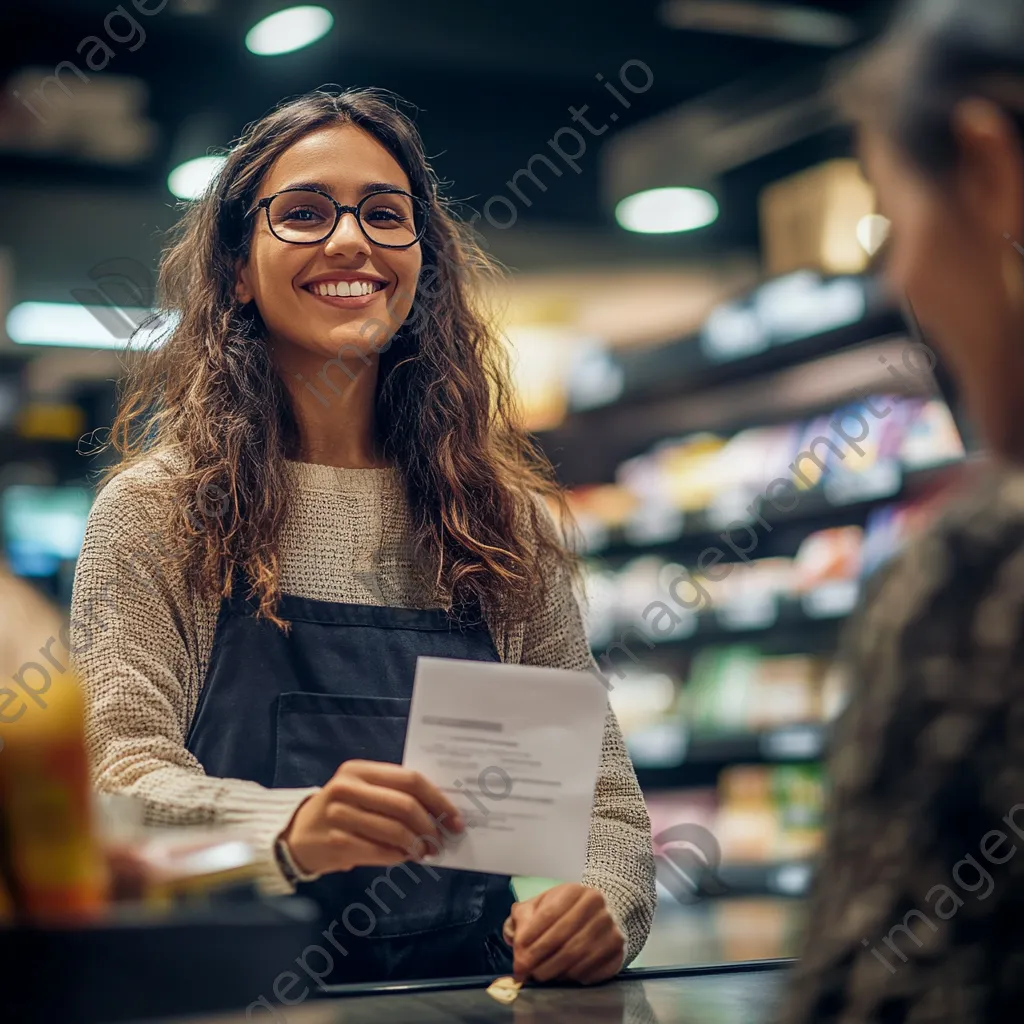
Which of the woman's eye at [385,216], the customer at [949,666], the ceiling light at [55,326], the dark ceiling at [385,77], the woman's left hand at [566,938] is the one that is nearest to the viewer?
the customer at [949,666]

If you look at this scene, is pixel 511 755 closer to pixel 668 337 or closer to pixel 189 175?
pixel 189 175

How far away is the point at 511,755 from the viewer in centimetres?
141

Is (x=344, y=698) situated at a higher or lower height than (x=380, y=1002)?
higher

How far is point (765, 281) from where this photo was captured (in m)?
5.57

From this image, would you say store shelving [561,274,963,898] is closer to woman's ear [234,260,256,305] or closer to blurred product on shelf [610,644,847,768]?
blurred product on shelf [610,644,847,768]

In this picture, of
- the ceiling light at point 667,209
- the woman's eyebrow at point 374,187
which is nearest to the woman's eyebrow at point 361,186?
the woman's eyebrow at point 374,187

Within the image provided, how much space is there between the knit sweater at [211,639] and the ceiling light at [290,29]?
9.65 ft

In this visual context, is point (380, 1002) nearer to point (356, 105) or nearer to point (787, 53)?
point (356, 105)

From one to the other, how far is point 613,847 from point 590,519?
15.2ft

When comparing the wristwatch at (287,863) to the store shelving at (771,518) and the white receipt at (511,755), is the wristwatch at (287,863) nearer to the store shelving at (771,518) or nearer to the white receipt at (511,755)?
the white receipt at (511,755)

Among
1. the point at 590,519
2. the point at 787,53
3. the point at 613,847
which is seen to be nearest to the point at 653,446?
the point at 590,519

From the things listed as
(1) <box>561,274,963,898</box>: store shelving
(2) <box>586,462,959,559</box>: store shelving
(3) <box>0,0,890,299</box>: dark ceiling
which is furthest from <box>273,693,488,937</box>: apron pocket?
(3) <box>0,0,890,299</box>: dark ceiling

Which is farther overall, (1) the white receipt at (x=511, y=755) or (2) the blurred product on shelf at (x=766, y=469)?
(2) the blurred product on shelf at (x=766, y=469)

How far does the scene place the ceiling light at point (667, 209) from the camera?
19.1ft
